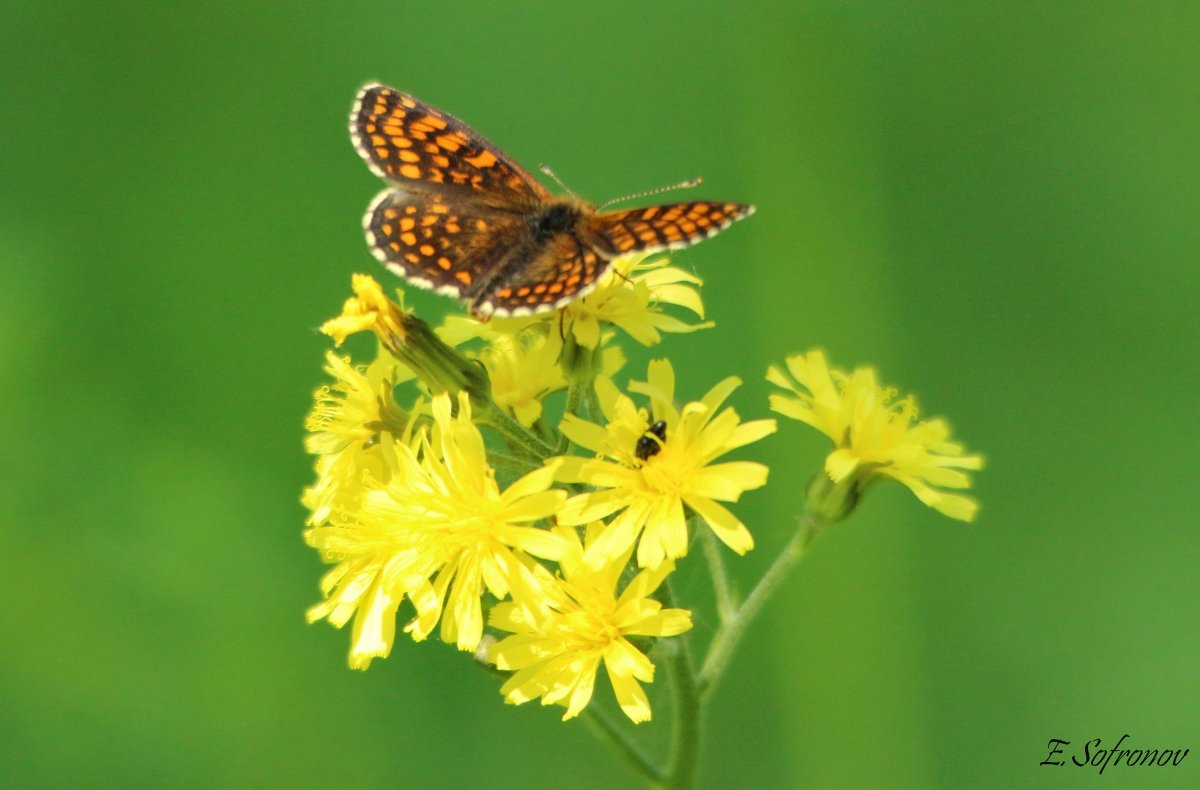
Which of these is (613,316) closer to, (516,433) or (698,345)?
(516,433)

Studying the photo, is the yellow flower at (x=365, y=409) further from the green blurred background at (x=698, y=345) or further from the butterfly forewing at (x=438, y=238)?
the green blurred background at (x=698, y=345)

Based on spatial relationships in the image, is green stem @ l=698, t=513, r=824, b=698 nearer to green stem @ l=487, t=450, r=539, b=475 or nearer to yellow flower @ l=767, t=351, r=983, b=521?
yellow flower @ l=767, t=351, r=983, b=521

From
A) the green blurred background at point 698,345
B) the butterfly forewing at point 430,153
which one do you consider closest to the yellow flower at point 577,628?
the butterfly forewing at point 430,153

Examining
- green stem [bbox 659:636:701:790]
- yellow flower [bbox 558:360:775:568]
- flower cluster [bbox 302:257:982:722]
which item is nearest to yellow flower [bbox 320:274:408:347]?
flower cluster [bbox 302:257:982:722]

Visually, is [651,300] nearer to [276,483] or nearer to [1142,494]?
[276,483]

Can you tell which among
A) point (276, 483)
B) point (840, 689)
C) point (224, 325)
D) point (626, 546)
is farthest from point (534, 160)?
point (626, 546)

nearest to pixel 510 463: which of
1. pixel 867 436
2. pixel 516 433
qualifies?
pixel 516 433
